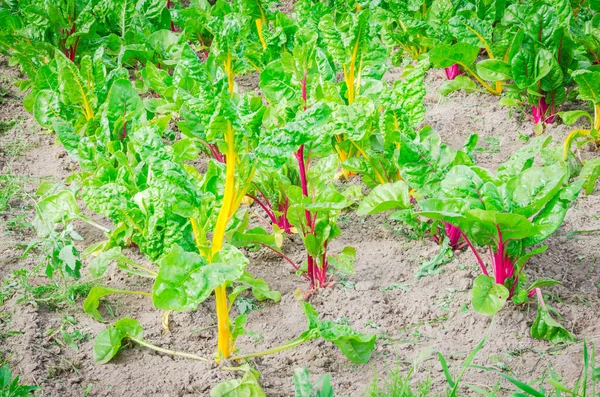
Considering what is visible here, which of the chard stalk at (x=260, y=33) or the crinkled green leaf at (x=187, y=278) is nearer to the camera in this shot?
the crinkled green leaf at (x=187, y=278)

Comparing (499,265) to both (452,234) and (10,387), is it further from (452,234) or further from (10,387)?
(10,387)

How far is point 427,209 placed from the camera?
92.1 inches

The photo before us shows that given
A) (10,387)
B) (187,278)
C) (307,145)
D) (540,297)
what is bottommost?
(540,297)

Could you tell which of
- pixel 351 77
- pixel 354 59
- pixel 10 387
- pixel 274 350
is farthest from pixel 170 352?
pixel 354 59

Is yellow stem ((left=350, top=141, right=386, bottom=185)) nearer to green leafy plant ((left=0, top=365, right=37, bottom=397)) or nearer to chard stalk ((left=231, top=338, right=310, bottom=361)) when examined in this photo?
chard stalk ((left=231, top=338, right=310, bottom=361))

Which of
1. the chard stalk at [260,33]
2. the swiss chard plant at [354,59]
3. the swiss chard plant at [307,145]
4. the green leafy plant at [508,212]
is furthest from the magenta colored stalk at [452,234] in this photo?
the chard stalk at [260,33]

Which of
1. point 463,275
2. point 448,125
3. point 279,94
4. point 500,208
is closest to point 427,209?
point 500,208

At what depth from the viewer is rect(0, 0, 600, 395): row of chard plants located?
7.11 ft

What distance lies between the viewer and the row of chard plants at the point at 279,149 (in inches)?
85.3

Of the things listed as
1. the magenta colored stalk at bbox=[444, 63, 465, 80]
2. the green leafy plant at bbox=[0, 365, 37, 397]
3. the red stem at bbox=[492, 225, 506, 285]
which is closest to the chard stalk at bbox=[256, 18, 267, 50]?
the magenta colored stalk at bbox=[444, 63, 465, 80]

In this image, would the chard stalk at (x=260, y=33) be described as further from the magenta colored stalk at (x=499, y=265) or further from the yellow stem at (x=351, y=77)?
the magenta colored stalk at (x=499, y=265)

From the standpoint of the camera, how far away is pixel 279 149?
6.95ft

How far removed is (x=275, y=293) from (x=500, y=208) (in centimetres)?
83

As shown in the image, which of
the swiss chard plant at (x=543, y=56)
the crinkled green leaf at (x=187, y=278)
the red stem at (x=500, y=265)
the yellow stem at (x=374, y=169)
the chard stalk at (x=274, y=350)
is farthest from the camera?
the swiss chard plant at (x=543, y=56)
